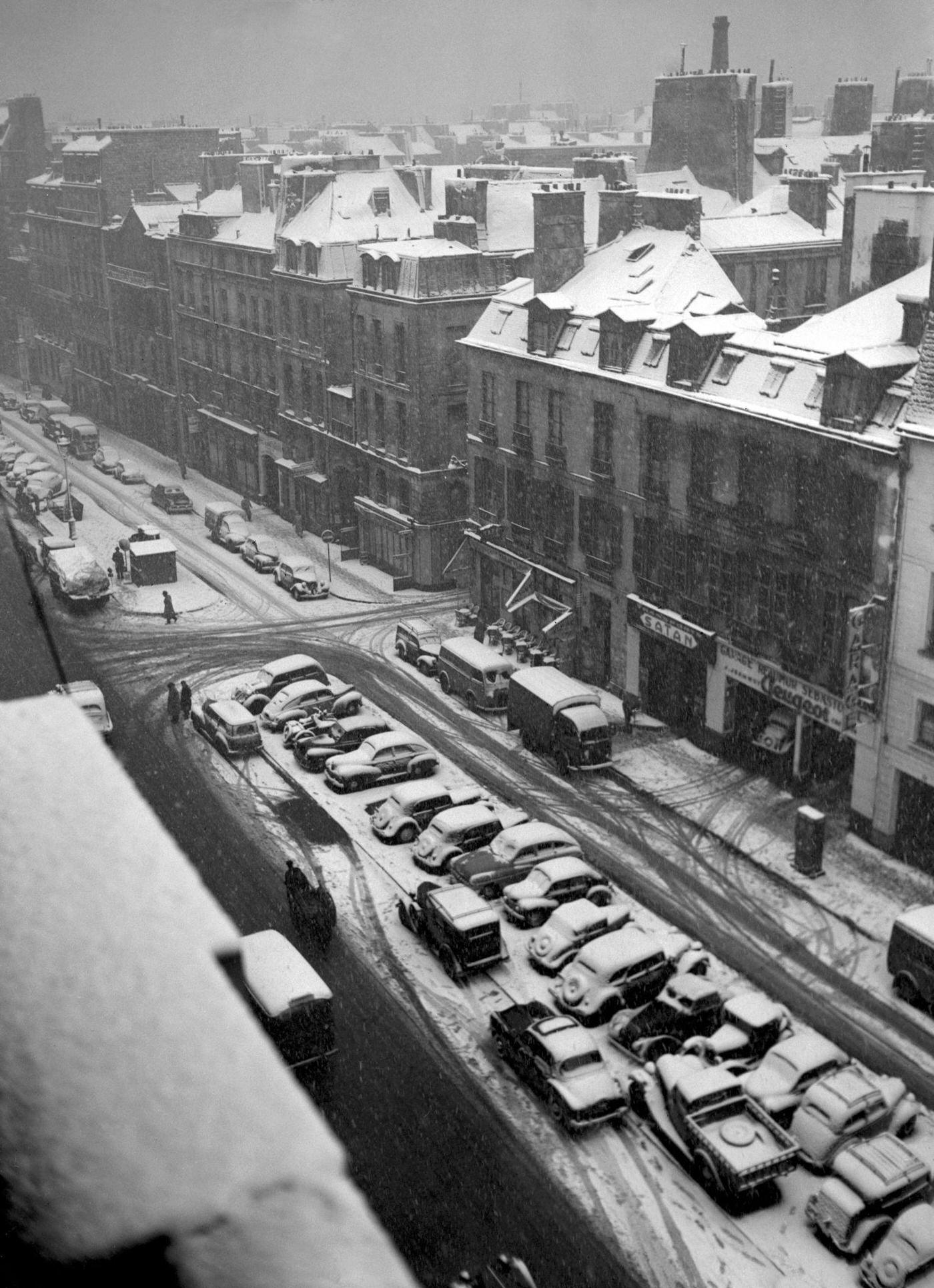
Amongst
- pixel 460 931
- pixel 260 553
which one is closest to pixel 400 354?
pixel 260 553

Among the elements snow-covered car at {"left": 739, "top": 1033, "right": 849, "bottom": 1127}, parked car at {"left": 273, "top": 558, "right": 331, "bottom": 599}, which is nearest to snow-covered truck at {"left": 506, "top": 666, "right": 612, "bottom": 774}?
snow-covered car at {"left": 739, "top": 1033, "right": 849, "bottom": 1127}

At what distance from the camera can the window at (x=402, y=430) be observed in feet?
169

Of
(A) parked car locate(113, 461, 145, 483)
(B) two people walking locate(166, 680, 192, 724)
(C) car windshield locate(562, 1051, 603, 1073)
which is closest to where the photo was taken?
(C) car windshield locate(562, 1051, 603, 1073)

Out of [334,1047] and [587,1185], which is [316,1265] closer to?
[587,1185]

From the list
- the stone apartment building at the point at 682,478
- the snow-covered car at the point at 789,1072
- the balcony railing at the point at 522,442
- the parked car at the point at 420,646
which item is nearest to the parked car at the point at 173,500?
the parked car at the point at 420,646

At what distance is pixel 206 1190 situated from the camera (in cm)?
193

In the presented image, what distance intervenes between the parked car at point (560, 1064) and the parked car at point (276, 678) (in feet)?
61.9

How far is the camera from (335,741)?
1476 inches

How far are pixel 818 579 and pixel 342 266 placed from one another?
31188 mm

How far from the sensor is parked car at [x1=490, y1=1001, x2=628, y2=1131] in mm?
21734

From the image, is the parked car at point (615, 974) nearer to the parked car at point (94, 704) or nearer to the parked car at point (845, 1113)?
the parked car at point (845, 1113)

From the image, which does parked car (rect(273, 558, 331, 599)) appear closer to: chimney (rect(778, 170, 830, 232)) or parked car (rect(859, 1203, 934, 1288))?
chimney (rect(778, 170, 830, 232))

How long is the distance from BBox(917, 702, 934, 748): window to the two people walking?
20.6 m

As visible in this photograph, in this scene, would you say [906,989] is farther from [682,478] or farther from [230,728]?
[230,728]
